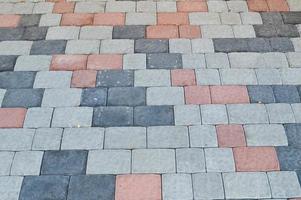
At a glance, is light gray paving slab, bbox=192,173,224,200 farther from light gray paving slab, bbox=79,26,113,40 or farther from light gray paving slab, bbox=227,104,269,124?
light gray paving slab, bbox=79,26,113,40

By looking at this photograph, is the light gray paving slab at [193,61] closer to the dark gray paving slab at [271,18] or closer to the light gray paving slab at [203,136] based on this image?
the light gray paving slab at [203,136]

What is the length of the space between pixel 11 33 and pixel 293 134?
2.59 m

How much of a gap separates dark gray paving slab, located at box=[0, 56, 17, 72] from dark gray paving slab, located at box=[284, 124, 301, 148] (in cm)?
221

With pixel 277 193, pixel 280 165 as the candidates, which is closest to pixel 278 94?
pixel 280 165

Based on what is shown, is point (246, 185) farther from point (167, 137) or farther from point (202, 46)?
point (202, 46)

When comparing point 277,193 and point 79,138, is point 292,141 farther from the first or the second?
point 79,138

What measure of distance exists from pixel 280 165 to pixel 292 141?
24cm

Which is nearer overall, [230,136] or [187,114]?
[230,136]

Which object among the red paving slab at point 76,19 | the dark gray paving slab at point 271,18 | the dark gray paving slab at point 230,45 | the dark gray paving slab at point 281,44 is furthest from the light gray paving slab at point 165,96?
the dark gray paving slab at point 271,18

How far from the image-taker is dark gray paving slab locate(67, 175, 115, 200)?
247 centimetres

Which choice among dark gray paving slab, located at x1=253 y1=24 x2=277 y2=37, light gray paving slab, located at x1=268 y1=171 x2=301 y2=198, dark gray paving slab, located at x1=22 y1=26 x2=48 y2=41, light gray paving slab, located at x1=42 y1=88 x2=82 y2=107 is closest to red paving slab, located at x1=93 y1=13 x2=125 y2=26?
dark gray paving slab, located at x1=22 y1=26 x2=48 y2=41

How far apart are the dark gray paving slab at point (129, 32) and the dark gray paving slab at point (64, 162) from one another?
4.46 feet

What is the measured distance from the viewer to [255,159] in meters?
2.68

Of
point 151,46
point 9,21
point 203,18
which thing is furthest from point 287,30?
point 9,21
